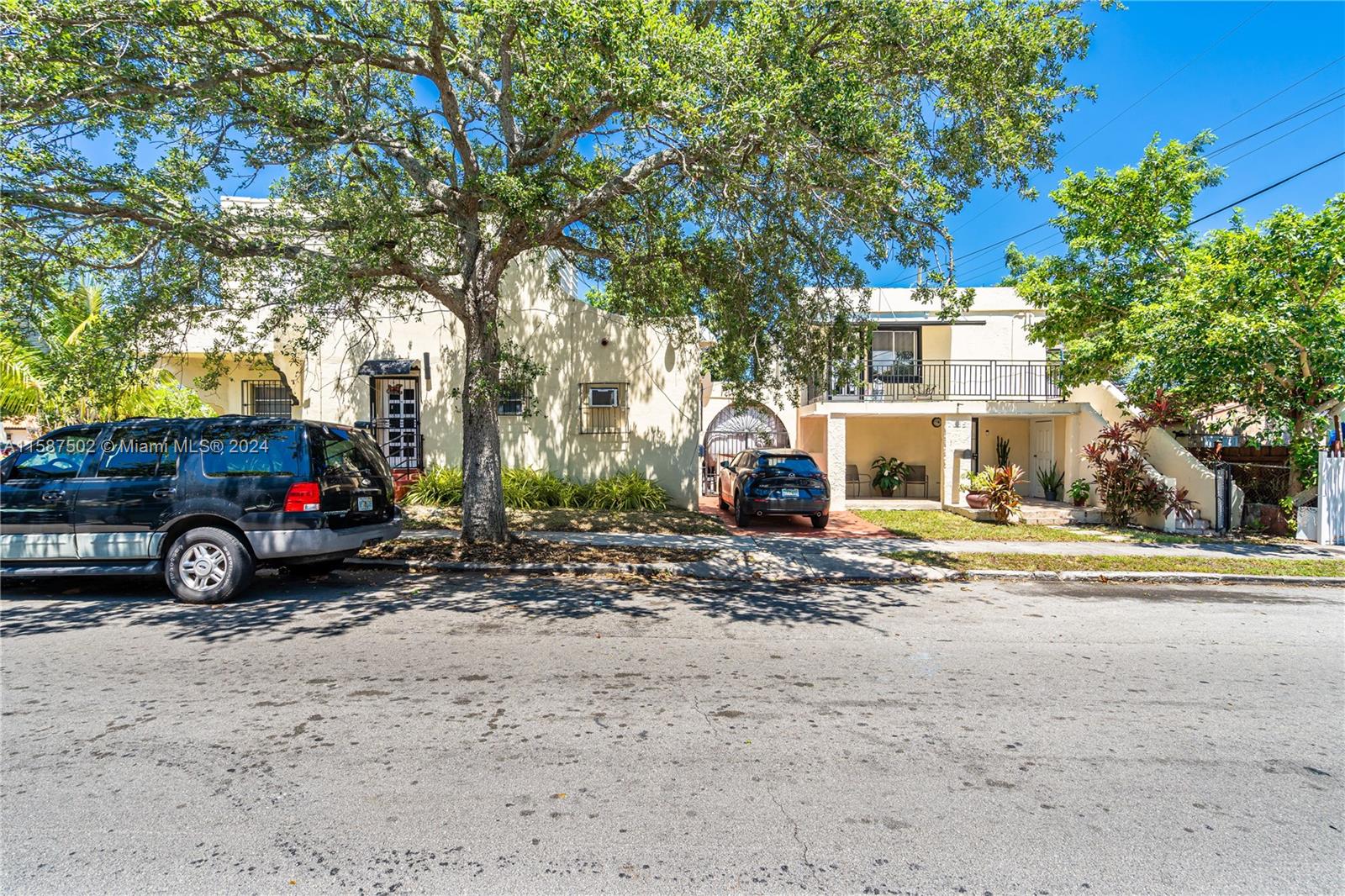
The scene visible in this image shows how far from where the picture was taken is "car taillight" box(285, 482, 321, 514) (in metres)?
7.02

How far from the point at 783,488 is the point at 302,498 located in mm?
8508

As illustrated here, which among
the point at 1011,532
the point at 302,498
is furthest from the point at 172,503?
the point at 1011,532

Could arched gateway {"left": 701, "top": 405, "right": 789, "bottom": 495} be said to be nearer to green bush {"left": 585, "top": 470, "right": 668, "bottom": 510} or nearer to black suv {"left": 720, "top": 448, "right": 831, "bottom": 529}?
green bush {"left": 585, "top": 470, "right": 668, "bottom": 510}

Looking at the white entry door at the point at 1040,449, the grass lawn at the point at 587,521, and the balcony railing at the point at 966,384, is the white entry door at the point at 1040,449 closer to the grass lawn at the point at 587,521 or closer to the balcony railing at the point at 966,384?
the balcony railing at the point at 966,384

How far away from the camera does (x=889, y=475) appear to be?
18.9 meters

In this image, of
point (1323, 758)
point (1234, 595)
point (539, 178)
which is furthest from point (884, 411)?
point (1323, 758)

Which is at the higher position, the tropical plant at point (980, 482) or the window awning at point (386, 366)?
the window awning at point (386, 366)

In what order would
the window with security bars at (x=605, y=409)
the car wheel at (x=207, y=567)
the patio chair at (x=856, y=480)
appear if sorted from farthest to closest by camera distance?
1. the patio chair at (x=856, y=480)
2. the window with security bars at (x=605, y=409)
3. the car wheel at (x=207, y=567)

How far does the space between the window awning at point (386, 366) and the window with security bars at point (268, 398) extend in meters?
2.40

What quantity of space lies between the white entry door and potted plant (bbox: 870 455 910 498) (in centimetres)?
314

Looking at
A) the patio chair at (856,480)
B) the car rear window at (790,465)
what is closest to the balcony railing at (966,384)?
the patio chair at (856,480)

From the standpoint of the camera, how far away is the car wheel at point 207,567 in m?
6.89

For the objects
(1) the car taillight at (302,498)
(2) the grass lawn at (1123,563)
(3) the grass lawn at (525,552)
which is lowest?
(2) the grass lawn at (1123,563)

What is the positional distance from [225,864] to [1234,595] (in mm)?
10163
